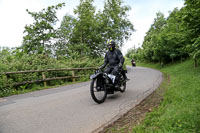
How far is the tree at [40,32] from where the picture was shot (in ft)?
52.4

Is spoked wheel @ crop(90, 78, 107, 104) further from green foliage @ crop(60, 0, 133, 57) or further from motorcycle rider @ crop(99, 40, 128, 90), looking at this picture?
green foliage @ crop(60, 0, 133, 57)

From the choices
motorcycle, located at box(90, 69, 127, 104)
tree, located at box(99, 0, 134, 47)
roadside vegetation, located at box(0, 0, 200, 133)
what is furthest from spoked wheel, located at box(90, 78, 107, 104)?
tree, located at box(99, 0, 134, 47)

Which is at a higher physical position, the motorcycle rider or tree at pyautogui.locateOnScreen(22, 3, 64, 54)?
tree at pyautogui.locateOnScreen(22, 3, 64, 54)

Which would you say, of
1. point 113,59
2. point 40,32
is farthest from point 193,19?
point 40,32

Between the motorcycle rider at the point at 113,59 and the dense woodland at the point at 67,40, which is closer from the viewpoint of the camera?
the motorcycle rider at the point at 113,59

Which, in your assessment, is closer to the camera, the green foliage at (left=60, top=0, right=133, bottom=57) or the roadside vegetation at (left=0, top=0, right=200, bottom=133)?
the roadside vegetation at (left=0, top=0, right=200, bottom=133)

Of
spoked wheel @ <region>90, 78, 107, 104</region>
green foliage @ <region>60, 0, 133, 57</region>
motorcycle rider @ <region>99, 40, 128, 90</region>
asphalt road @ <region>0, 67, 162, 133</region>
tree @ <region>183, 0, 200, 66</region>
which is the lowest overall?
asphalt road @ <region>0, 67, 162, 133</region>

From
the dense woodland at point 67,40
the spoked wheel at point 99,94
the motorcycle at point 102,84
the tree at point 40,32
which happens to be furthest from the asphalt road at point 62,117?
the tree at point 40,32

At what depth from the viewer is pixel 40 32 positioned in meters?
16.5

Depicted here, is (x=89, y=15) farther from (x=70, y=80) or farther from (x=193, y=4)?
(x=193, y=4)

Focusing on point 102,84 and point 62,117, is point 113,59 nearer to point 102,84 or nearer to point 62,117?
point 102,84

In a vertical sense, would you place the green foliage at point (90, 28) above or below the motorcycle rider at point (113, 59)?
above

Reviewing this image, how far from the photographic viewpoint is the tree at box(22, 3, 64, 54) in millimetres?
15977

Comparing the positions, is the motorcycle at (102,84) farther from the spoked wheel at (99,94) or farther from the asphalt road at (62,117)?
the asphalt road at (62,117)
